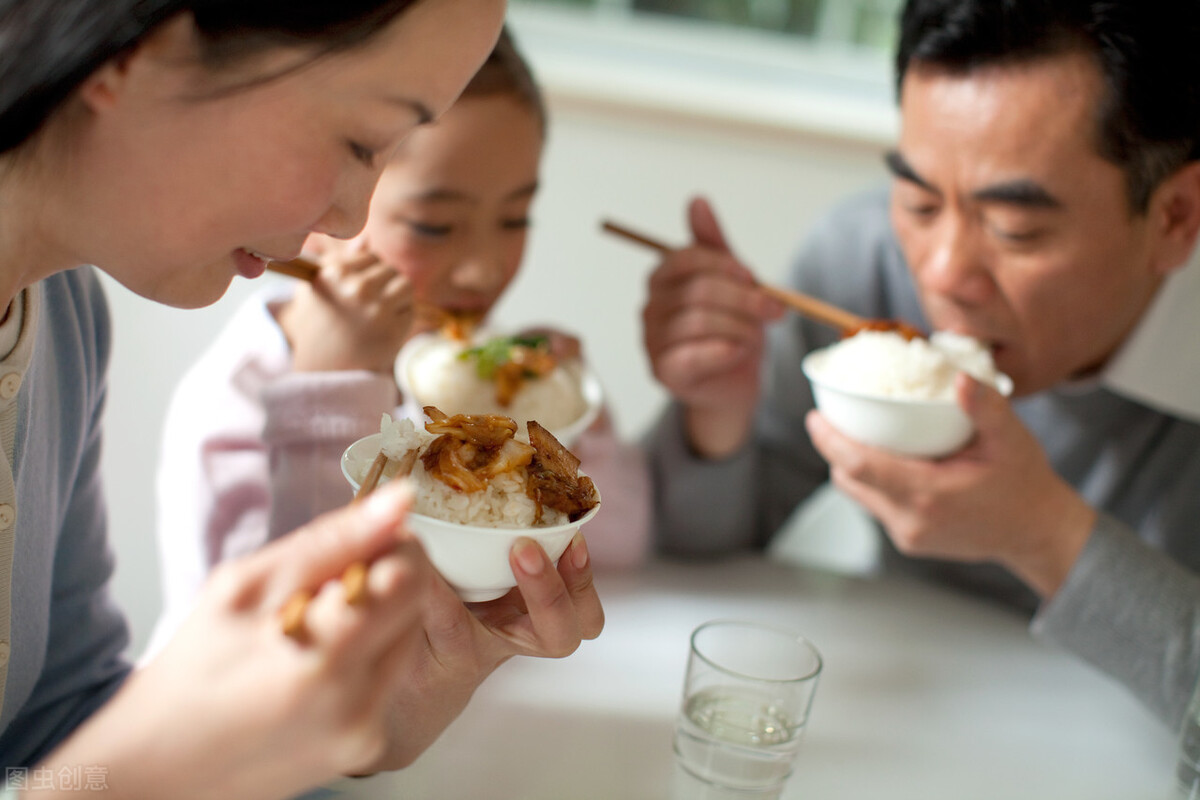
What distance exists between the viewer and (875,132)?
9.83 ft

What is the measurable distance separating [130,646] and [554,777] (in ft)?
2.14

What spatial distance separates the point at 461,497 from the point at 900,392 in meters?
0.88

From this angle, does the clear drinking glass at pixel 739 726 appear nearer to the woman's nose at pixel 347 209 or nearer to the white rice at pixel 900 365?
the white rice at pixel 900 365

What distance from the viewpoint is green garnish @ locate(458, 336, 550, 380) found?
1.46 m

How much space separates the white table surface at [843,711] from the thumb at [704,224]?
631mm

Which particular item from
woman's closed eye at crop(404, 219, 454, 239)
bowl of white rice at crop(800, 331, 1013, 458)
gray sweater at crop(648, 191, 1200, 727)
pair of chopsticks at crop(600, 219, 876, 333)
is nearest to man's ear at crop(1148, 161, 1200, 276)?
gray sweater at crop(648, 191, 1200, 727)

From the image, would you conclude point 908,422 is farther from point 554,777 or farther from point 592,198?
point 592,198

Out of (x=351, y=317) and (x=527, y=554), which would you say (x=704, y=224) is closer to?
(x=351, y=317)

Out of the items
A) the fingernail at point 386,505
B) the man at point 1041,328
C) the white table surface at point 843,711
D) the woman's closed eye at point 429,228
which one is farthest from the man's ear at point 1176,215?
the fingernail at point 386,505

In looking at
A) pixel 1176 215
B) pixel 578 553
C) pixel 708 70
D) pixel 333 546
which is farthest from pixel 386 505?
pixel 708 70

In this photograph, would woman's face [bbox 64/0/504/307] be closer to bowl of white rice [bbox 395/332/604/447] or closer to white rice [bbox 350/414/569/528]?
white rice [bbox 350/414/569/528]


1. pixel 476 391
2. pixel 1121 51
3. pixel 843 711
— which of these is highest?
pixel 1121 51

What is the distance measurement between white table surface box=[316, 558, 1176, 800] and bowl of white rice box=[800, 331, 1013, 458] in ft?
1.17

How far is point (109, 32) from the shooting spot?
0.70 m
